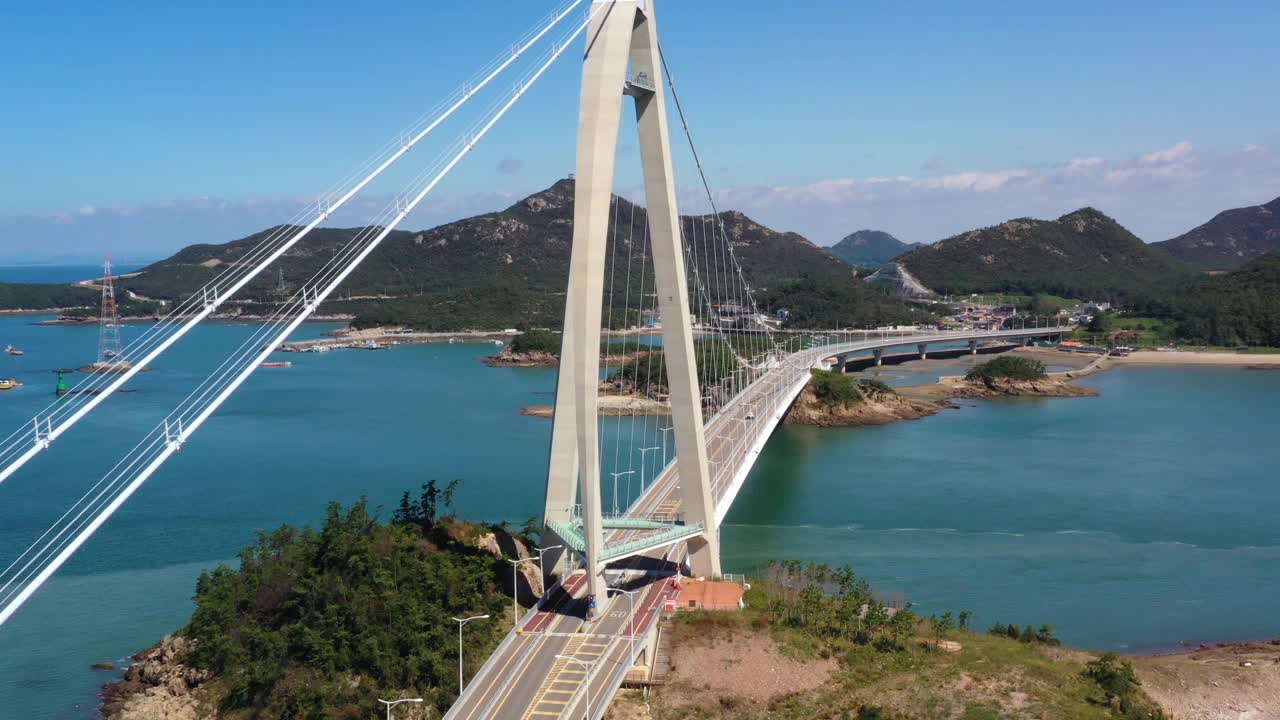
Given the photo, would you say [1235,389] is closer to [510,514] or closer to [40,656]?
[510,514]

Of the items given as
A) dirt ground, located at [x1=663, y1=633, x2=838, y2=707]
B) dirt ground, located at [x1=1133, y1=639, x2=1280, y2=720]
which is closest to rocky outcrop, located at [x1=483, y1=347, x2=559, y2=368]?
dirt ground, located at [x1=1133, y1=639, x2=1280, y2=720]

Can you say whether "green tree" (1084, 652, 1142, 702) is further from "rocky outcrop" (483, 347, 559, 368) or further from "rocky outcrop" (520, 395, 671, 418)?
"rocky outcrop" (483, 347, 559, 368)

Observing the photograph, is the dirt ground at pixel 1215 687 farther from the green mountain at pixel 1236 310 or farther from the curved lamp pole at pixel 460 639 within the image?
the green mountain at pixel 1236 310

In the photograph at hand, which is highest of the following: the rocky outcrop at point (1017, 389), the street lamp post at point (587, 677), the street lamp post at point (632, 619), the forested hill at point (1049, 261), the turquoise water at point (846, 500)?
the forested hill at point (1049, 261)

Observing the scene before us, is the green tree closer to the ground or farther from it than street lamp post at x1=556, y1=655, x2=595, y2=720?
closer to the ground

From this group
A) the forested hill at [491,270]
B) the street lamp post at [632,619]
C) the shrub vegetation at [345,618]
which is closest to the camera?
the street lamp post at [632,619]

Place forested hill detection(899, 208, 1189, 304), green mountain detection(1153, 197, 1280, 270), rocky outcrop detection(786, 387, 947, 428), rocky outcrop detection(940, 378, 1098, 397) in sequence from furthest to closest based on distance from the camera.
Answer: green mountain detection(1153, 197, 1280, 270) → forested hill detection(899, 208, 1189, 304) → rocky outcrop detection(940, 378, 1098, 397) → rocky outcrop detection(786, 387, 947, 428)

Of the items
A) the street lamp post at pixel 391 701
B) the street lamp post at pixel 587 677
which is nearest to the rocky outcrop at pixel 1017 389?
the street lamp post at pixel 587 677
